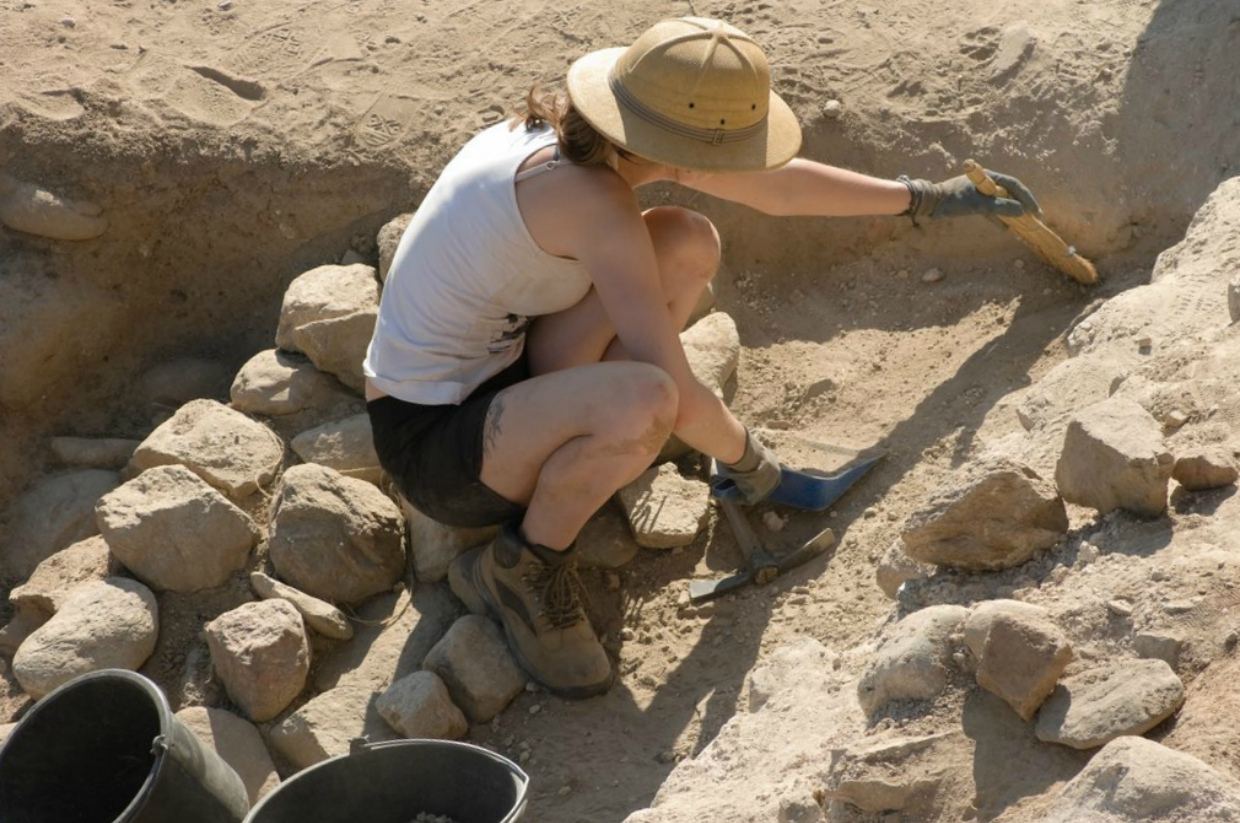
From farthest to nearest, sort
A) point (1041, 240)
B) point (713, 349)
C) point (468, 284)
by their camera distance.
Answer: point (713, 349), point (1041, 240), point (468, 284)

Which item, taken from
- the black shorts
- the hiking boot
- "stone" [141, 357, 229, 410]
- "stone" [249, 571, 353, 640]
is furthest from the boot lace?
"stone" [141, 357, 229, 410]

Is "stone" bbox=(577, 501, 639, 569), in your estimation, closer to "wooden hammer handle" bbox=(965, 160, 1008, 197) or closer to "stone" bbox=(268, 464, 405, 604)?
"stone" bbox=(268, 464, 405, 604)

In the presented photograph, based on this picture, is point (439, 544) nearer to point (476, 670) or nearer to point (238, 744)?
point (476, 670)

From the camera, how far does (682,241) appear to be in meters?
3.27

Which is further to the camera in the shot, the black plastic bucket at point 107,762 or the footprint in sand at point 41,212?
the footprint in sand at point 41,212

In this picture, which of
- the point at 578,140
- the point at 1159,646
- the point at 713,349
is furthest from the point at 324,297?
the point at 1159,646

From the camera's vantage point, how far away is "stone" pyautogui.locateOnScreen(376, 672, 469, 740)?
311 centimetres

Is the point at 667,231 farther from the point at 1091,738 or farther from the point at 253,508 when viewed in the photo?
the point at 1091,738

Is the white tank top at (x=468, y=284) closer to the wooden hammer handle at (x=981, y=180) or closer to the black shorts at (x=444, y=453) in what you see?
the black shorts at (x=444, y=453)

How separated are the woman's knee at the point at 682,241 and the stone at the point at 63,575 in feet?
5.36

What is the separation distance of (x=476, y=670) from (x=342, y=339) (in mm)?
1121

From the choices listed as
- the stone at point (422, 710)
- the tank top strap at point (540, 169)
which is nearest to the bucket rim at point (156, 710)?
the stone at point (422, 710)

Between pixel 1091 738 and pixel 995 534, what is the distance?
55cm

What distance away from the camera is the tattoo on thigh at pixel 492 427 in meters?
3.00
